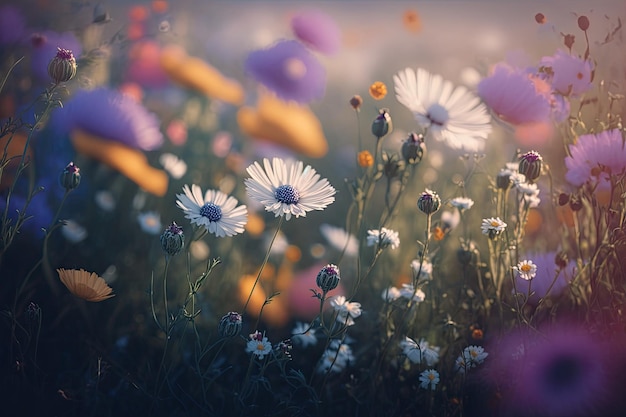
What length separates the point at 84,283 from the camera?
3.18ft

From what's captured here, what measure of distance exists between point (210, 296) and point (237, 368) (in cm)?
28

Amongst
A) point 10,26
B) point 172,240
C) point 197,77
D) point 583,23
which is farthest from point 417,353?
point 10,26

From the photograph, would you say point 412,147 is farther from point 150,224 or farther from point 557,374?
point 150,224

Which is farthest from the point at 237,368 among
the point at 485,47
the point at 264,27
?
the point at 264,27

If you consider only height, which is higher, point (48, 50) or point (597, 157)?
point (48, 50)

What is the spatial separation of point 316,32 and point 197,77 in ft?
1.33

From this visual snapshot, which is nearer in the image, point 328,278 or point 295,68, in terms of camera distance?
point 328,278

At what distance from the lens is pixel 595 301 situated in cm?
116

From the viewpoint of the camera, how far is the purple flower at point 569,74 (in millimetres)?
1161

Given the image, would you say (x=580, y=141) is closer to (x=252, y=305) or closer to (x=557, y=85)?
(x=557, y=85)

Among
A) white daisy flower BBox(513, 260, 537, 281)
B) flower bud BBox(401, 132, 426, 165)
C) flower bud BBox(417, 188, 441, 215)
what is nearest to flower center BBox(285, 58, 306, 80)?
flower bud BBox(401, 132, 426, 165)

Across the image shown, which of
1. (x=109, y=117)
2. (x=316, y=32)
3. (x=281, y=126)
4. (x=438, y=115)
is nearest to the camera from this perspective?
(x=438, y=115)

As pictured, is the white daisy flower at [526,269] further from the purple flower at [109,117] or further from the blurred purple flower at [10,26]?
the blurred purple flower at [10,26]

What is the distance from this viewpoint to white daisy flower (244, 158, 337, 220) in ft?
3.27
